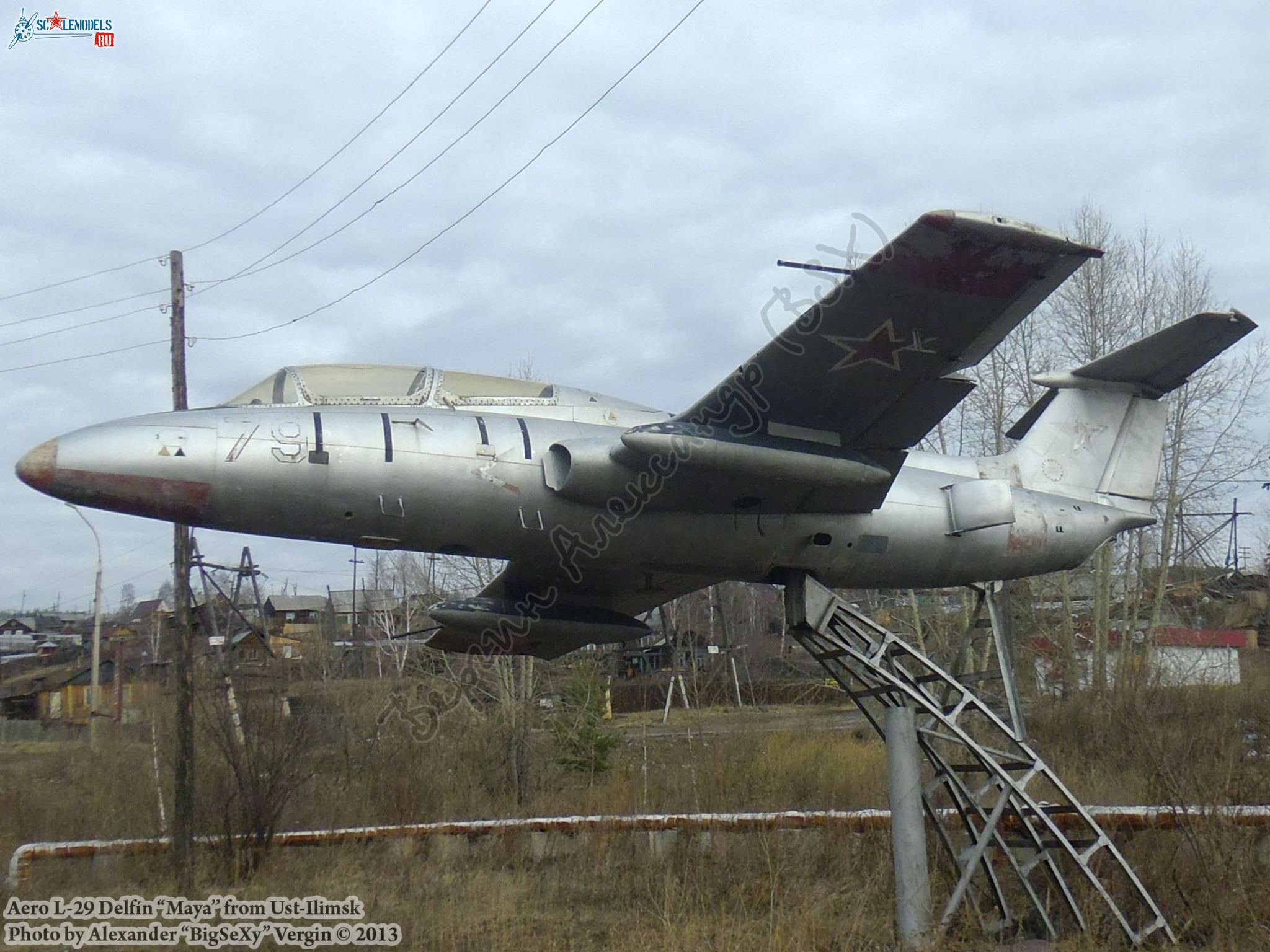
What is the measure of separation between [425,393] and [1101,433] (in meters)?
6.50

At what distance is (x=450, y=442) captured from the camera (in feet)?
23.4

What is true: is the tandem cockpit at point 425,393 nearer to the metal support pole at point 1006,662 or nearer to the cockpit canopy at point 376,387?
the cockpit canopy at point 376,387

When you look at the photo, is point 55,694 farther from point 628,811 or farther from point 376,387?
point 376,387

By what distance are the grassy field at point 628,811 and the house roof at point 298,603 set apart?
52576 millimetres

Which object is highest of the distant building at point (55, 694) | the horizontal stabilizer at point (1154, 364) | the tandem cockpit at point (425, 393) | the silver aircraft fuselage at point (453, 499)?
the horizontal stabilizer at point (1154, 364)

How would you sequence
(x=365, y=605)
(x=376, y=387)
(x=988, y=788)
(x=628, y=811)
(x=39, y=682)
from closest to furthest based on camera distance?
(x=376, y=387) → (x=988, y=788) → (x=628, y=811) → (x=365, y=605) → (x=39, y=682)

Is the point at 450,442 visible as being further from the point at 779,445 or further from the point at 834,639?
the point at 834,639

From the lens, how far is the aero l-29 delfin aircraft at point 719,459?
6.30 m

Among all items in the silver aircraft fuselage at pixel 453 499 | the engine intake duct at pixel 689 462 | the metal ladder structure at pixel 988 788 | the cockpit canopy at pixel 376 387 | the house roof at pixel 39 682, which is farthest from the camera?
the house roof at pixel 39 682

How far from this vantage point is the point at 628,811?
15586 mm

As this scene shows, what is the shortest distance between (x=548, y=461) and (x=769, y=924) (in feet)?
15.8

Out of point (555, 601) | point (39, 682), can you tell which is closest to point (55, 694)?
point (39, 682)

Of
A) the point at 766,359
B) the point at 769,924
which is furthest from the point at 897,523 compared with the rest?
the point at 769,924

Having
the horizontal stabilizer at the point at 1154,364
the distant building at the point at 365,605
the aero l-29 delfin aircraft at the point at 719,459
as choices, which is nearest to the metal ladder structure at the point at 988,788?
the aero l-29 delfin aircraft at the point at 719,459
